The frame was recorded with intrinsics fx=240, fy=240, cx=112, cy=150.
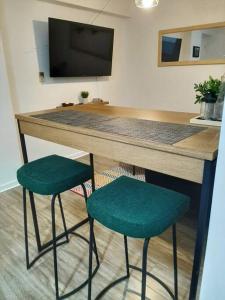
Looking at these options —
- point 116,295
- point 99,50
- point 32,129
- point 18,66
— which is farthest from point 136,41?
point 116,295

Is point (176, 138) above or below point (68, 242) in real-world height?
above

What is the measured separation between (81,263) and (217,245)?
109cm

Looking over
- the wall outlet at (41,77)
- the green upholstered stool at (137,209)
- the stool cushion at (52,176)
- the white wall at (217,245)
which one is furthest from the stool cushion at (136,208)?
the wall outlet at (41,77)

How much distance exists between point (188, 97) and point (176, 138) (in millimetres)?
2910

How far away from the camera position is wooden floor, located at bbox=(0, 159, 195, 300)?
57.9 inches

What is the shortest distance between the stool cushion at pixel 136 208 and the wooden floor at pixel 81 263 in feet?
2.32

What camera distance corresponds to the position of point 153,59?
13.0 feet

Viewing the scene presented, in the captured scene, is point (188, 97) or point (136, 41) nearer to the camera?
point (188, 97)

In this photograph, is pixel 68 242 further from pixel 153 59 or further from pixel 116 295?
pixel 153 59

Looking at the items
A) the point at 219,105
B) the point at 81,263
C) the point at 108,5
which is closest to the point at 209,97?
the point at 219,105

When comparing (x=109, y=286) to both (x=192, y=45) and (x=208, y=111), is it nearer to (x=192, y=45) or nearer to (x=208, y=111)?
(x=208, y=111)

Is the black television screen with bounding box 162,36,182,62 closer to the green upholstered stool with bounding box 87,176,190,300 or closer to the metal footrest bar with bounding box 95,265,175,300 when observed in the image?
the green upholstered stool with bounding box 87,176,190,300

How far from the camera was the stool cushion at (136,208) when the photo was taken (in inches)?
36.9

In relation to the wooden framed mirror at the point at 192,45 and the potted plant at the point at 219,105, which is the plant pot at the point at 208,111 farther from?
the wooden framed mirror at the point at 192,45
